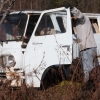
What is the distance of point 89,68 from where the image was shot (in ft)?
24.3

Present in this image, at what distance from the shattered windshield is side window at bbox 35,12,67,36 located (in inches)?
15.9

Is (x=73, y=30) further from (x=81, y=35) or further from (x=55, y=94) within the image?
(x=55, y=94)

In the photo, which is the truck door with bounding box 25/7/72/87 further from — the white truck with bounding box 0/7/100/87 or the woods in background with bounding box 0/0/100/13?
the woods in background with bounding box 0/0/100/13

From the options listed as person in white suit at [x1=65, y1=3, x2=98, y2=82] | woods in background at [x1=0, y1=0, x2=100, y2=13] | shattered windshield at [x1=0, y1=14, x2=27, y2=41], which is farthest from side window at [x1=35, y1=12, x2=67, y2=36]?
woods in background at [x1=0, y1=0, x2=100, y2=13]

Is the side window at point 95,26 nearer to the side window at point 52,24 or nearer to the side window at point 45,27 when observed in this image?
the side window at point 52,24

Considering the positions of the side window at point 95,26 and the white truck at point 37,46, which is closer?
the white truck at point 37,46

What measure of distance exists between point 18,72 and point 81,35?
58.6 inches

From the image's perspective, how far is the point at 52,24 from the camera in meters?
7.97

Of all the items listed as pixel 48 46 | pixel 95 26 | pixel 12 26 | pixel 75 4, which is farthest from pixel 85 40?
pixel 75 4

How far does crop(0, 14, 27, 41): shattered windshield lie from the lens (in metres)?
8.09

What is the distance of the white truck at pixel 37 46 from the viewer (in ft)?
24.5

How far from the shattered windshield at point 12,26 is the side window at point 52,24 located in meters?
0.41

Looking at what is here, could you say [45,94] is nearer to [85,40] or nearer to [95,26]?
[85,40]

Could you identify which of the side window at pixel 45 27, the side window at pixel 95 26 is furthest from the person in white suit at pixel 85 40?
the side window at pixel 95 26
